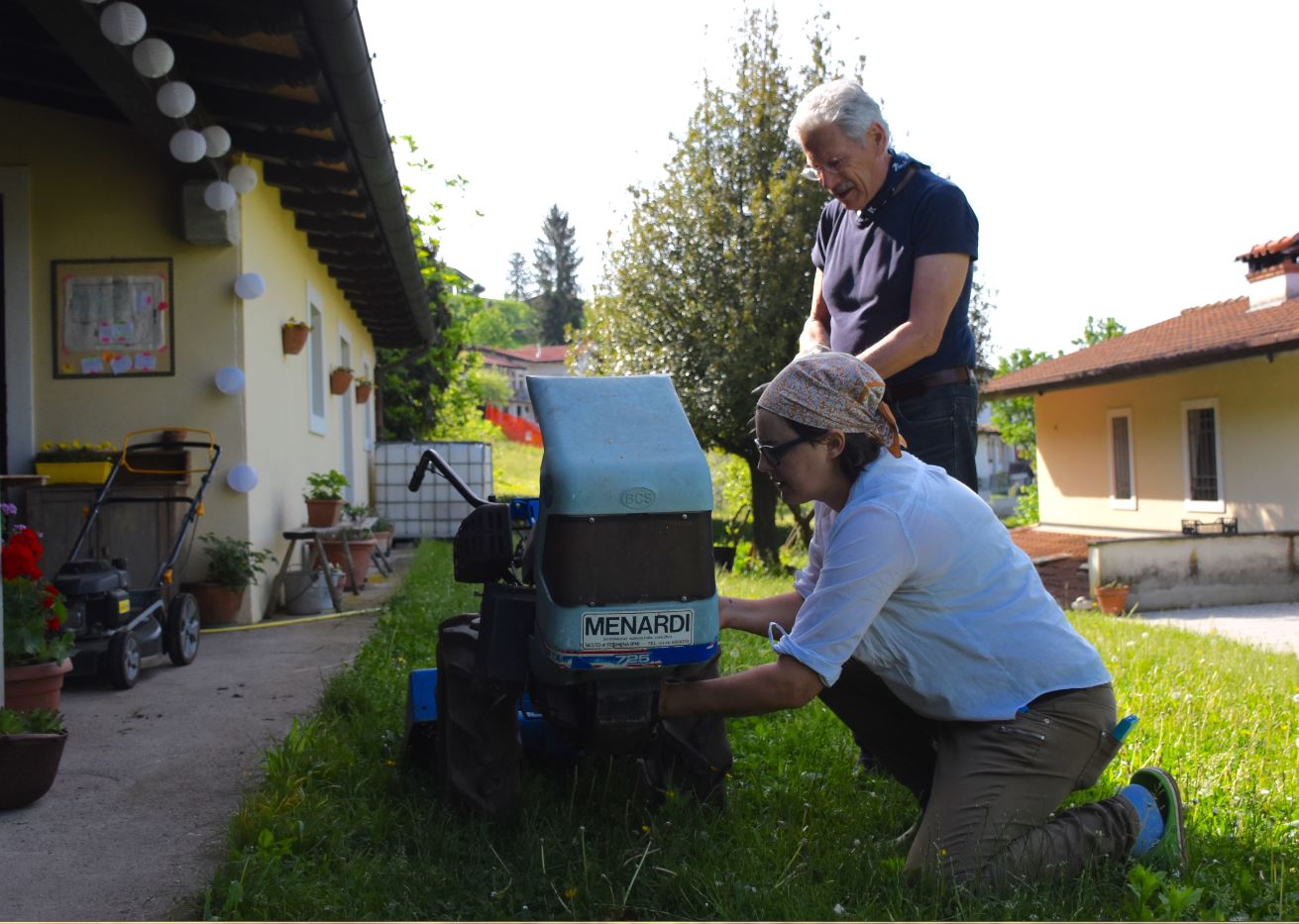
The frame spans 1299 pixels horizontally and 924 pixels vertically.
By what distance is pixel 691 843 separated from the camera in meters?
2.85

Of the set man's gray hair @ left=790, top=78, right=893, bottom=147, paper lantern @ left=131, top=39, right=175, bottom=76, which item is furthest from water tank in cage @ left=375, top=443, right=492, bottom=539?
man's gray hair @ left=790, top=78, right=893, bottom=147

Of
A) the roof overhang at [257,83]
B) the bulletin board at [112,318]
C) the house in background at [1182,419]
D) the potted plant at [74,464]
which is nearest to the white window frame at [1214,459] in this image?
the house in background at [1182,419]

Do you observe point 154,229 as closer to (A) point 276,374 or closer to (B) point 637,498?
(A) point 276,374

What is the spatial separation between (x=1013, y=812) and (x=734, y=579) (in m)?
8.25

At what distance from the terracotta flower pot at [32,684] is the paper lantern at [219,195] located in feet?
10.4

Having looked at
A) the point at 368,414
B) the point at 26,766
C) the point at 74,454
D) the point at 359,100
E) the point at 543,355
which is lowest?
the point at 26,766

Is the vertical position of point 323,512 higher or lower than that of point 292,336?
lower

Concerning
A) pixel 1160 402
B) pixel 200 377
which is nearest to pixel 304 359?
pixel 200 377

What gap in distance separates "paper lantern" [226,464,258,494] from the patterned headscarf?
4.92 metres

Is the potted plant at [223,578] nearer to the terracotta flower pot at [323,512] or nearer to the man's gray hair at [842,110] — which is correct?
the terracotta flower pot at [323,512]

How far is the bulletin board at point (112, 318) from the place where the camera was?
21.9 feet

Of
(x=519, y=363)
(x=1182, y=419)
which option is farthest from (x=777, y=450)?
(x=519, y=363)

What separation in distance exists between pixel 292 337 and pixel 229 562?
213 centimetres

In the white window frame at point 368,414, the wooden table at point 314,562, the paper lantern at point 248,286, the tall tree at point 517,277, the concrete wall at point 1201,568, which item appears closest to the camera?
the paper lantern at point 248,286
